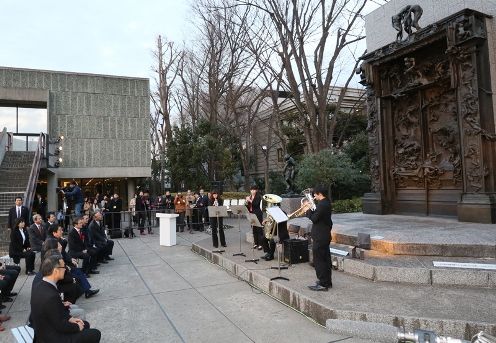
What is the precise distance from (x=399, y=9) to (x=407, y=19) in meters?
1.59

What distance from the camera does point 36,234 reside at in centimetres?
970

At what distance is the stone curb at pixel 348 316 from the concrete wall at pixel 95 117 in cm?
2104

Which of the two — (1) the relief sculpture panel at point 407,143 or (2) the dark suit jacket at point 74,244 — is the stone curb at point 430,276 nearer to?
(1) the relief sculpture panel at point 407,143

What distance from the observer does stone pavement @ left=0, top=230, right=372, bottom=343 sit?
16.6ft

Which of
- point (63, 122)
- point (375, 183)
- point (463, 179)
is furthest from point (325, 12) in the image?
point (63, 122)

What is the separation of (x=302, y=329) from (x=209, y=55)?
2495 centimetres

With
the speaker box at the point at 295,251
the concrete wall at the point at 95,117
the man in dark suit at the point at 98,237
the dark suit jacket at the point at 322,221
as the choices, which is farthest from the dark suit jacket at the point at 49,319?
the concrete wall at the point at 95,117

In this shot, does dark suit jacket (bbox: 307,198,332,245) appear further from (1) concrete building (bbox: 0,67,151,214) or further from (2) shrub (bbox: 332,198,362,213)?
(1) concrete building (bbox: 0,67,151,214)

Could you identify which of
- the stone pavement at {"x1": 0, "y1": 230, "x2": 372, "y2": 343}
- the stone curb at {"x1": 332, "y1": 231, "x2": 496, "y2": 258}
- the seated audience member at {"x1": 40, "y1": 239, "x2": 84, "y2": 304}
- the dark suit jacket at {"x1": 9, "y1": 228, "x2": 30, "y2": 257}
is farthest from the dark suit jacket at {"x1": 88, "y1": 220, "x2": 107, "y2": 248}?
the stone curb at {"x1": 332, "y1": 231, "x2": 496, "y2": 258}

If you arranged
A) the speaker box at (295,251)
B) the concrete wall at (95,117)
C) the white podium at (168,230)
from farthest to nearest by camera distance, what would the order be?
1. the concrete wall at (95,117)
2. the white podium at (168,230)
3. the speaker box at (295,251)

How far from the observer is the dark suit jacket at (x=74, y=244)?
8.38m

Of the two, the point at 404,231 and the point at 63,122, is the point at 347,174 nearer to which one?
the point at 404,231

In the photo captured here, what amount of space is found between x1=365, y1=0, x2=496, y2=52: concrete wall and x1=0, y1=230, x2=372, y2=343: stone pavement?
1031cm

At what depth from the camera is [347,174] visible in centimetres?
1852
